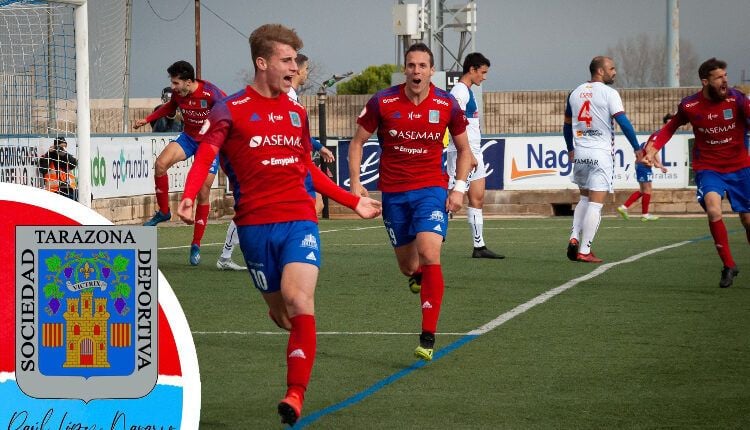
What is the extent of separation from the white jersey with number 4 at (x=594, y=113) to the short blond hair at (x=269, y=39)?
29.6ft

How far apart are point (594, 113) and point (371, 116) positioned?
6302mm

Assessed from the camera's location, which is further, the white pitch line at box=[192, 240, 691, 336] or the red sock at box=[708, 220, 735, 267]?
the red sock at box=[708, 220, 735, 267]

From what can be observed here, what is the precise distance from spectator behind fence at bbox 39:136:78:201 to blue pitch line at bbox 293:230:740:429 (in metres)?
3.81

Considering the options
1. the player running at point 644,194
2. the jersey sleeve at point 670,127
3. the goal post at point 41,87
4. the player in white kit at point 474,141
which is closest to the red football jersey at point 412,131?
the goal post at point 41,87

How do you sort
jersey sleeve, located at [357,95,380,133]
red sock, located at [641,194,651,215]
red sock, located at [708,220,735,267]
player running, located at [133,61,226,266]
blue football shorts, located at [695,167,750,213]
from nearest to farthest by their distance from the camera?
jersey sleeve, located at [357,95,380,133] → blue football shorts, located at [695,167,750,213] → red sock, located at [708,220,735,267] → player running, located at [133,61,226,266] → red sock, located at [641,194,651,215]

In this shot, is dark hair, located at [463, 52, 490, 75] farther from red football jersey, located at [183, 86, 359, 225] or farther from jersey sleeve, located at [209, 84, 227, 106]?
red football jersey, located at [183, 86, 359, 225]

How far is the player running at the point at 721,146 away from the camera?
42.7 ft

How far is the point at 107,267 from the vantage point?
5.05 metres

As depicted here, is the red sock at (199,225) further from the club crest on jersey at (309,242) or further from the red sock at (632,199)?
the red sock at (632,199)

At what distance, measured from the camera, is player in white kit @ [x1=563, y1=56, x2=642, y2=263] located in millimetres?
15828

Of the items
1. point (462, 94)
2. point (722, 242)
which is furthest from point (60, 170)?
point (722, 242)

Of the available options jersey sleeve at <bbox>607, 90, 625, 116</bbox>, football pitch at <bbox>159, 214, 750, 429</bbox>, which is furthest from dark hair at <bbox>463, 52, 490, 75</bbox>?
football pitch at <bbox>159, 214, 750, 429</bbox>

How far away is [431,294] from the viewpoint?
9.23 meters

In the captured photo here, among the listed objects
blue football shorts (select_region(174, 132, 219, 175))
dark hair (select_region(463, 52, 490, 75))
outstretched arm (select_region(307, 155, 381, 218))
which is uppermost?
dark hair (select_region(463, 52, 490, 75))
